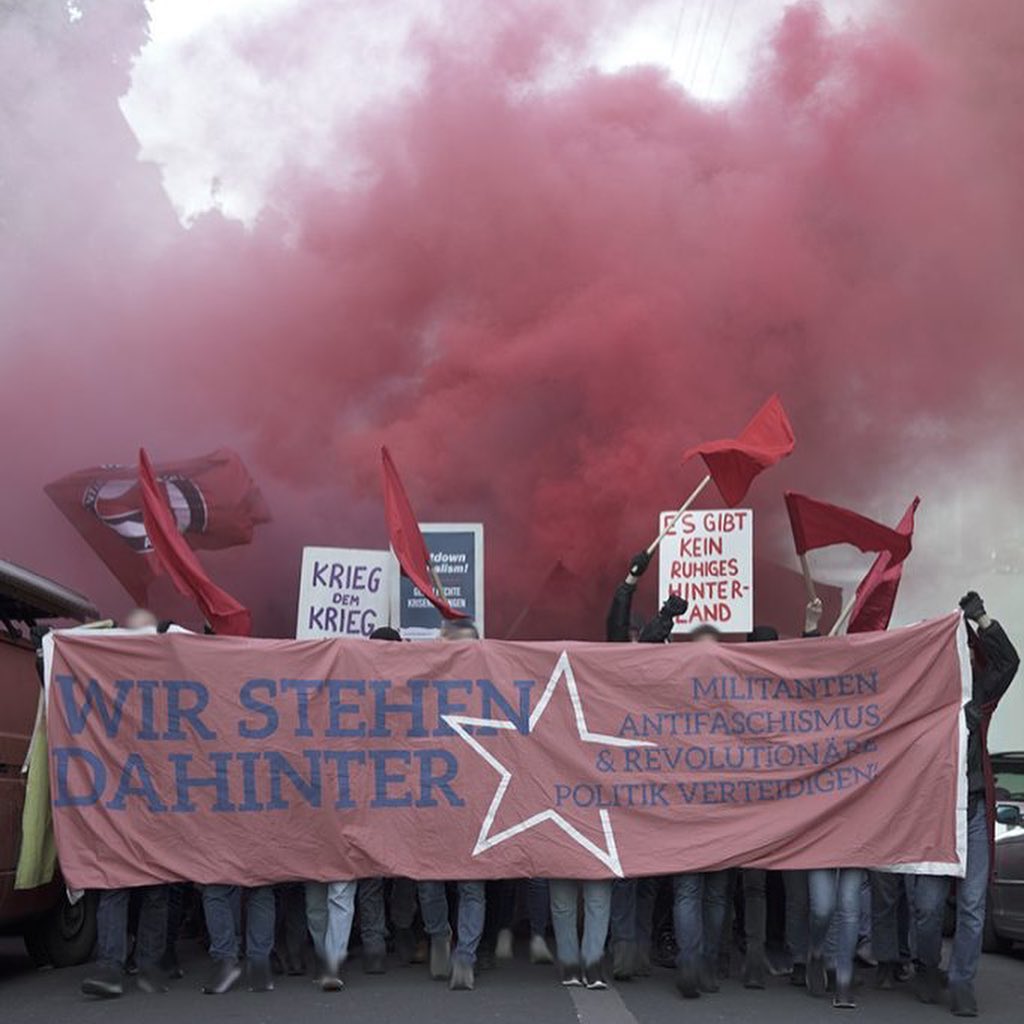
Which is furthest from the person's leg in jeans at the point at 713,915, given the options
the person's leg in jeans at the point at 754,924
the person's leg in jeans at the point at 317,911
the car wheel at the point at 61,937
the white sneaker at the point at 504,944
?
the car wheel at the point at 61,937

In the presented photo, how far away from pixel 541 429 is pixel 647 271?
5.99ft

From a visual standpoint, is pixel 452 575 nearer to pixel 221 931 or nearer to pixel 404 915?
pixel 404 915

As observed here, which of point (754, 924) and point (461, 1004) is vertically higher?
point (754, 924)

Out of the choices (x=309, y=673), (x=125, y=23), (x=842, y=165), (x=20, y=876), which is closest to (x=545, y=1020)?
(x=309, y=673)

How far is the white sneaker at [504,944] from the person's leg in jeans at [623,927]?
2.70 ft

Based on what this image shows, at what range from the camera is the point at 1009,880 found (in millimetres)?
9109

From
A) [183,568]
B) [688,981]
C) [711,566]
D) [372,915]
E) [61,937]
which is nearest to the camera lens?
[688,981]

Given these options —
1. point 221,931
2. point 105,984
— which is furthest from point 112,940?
point 221,931

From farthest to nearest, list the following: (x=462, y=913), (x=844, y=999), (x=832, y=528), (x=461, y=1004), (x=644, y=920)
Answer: (x=832, y=528) → (x=644, y=920) → (x=462, y=913) → (x=844, y=999) → (x=461, y=1004)

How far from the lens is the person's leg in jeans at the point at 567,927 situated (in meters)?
7.32

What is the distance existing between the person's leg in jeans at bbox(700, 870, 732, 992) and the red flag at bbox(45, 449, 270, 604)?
6.94 meters

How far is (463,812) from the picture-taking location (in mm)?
7512

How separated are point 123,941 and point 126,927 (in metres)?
0.09

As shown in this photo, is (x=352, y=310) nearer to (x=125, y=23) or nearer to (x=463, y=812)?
(x=125, y=23)
